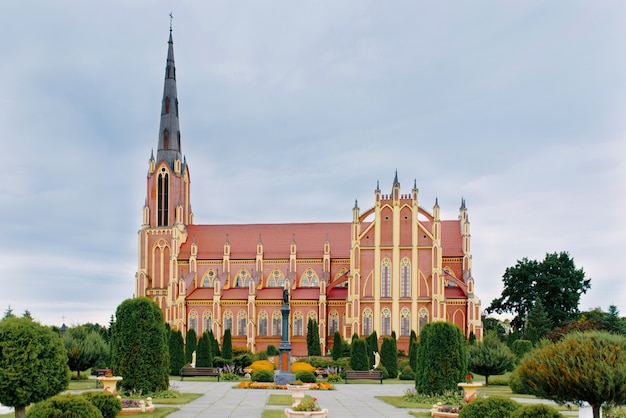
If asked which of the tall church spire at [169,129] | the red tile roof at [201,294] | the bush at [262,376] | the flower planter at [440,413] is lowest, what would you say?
the bush at [262,376]

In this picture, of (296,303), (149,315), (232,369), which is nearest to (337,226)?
(296,303)

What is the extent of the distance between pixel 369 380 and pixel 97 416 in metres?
29.4

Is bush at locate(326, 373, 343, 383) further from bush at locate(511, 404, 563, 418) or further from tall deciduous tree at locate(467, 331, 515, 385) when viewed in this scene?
bush at locate(511, 404, 563, 418)

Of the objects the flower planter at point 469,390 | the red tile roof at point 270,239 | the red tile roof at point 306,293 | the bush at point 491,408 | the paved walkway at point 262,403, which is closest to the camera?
the bush at point 491,408

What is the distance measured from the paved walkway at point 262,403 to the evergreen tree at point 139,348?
2.01 meters

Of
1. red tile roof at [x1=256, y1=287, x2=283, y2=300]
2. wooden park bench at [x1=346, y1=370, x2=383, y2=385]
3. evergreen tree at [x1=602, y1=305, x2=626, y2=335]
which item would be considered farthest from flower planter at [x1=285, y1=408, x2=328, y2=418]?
evergreen tree at [x1=602, y1=305, x2=626, y2=335]

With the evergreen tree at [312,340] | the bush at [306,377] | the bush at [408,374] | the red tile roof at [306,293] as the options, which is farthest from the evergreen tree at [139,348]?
the red tile roof at [306,293]

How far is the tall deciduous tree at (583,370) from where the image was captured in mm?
15781

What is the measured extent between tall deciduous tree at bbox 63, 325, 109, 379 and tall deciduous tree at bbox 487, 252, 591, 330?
5187 centimetres

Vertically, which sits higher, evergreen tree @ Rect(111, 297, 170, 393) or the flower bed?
evergreen tree @ Rect(111, 297, 170, 393)

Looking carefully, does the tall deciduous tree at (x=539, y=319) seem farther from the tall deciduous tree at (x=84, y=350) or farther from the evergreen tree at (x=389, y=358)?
the tall deciduous tree at (x=84, y=350)

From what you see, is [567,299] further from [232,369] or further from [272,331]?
[232,369]

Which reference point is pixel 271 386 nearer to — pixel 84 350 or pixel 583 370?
pixel 84 350

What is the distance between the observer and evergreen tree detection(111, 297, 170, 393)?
2734cm
